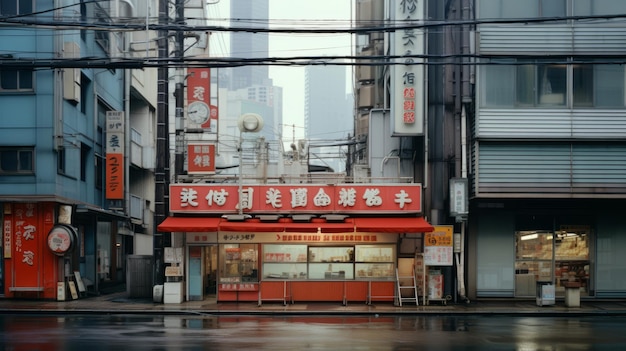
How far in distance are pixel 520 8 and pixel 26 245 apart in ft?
71.7

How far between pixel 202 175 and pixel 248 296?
509 centimetres

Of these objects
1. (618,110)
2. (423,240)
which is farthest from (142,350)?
(618,110)

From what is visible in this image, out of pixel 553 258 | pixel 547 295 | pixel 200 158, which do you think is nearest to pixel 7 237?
pixel 200 158

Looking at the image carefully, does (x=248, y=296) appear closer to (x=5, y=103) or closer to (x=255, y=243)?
(x=255, y=243)

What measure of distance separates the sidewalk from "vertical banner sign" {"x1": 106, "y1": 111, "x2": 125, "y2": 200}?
6215 mm

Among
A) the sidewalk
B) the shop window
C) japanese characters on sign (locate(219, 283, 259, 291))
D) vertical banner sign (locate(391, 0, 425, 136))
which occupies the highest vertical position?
vertical banner sign (locate(391, 0, 425, 136))

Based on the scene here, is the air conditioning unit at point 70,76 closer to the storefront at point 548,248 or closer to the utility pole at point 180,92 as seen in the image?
the utility pole at point 180,92

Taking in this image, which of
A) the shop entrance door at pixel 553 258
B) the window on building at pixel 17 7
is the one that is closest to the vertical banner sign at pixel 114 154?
the window on building at pixel 17 7

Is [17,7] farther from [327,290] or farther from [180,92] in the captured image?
[327,290]

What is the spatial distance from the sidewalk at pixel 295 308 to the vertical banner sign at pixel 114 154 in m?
6.22

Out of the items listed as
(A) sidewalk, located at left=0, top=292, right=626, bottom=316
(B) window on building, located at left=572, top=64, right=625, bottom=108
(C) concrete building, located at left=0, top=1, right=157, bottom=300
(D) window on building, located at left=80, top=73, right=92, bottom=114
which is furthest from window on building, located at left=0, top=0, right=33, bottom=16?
(B) window on building, located at left=572, top=64, right=625, bottom=108

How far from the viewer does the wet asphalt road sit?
1551cm

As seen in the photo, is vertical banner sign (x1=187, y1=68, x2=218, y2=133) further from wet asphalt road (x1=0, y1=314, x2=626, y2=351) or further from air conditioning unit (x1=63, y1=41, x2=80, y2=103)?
wet asphalt road (x1=0, y1=314, x2=626, y2=351)

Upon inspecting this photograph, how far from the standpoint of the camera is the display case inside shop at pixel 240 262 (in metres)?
26.0
